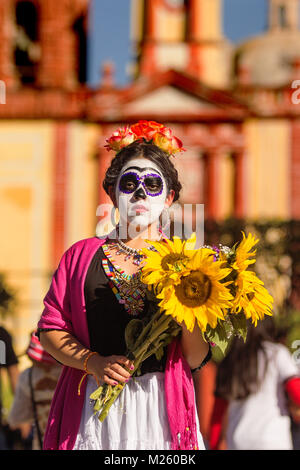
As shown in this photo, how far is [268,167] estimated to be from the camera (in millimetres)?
17391

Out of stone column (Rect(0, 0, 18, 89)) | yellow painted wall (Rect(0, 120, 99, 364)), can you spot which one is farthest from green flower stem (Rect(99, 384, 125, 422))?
stone column (Rect(0, 0, 18, 89))

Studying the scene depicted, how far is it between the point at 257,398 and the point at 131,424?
1.99 meters

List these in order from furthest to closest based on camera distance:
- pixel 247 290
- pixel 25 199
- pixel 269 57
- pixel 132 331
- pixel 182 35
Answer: pixel 269 57 → pixel 182 35 → pixel 25 199 → pixel 132 331 → pixel 247 290

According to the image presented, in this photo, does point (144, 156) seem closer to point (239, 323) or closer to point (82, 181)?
point (239, 323)

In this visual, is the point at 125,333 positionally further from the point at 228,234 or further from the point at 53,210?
the point at 53,210

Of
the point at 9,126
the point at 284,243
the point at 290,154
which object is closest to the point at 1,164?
the point at 9,126

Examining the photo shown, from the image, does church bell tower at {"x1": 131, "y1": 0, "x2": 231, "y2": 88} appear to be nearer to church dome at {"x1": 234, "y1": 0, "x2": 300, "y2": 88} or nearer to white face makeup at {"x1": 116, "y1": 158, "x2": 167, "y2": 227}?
church dome at {"x1": 234, "y1": 0, "x2": 300, "y2": 88}

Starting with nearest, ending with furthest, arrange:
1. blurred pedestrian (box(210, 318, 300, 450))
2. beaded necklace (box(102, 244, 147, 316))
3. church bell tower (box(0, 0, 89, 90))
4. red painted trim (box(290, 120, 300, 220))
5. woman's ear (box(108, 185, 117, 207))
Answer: beaded necklace (box(102, 244, 147, 316)), woman's ear (box(108, 185, 117, 207)), blurred pedestrian (box(210, 318, 300, 450)), red painted trim (box(290, 120, 300, 220)), church bell tower (box(0, 0, 89, 90))

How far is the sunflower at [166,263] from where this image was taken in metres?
2.30

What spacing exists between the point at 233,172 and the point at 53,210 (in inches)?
180

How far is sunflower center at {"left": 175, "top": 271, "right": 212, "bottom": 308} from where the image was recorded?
230cm

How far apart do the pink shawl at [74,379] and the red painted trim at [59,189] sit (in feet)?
47.9

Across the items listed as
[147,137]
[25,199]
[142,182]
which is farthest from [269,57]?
[142,182]
